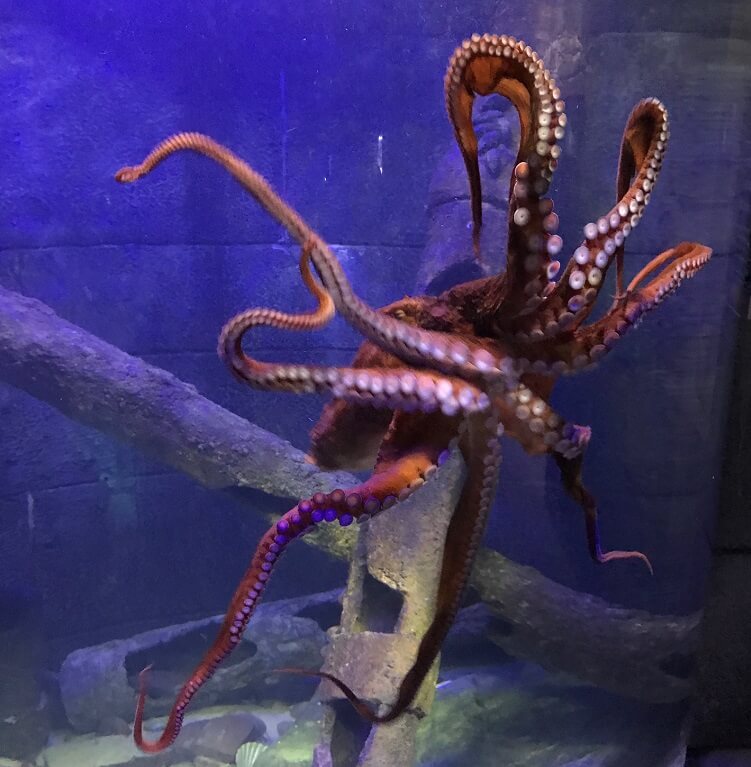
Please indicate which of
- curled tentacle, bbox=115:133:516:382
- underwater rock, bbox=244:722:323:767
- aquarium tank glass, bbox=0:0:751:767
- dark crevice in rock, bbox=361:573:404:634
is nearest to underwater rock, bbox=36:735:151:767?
aquarium tank glass, bbox=0:0:751:767

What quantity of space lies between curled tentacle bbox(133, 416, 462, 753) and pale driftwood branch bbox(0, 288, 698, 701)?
188 centimetres

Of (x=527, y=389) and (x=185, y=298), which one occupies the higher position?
(x=527, y=389)

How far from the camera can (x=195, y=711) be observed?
4.22 metres

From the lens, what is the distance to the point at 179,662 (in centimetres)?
418

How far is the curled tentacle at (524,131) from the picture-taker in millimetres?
1146

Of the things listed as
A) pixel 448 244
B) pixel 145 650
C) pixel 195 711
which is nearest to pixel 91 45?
pixel 448 244

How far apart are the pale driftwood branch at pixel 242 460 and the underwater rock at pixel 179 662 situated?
1.16m

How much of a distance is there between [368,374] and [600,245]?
0.43 metres

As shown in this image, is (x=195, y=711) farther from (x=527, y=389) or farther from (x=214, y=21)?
(x=214, y=21)

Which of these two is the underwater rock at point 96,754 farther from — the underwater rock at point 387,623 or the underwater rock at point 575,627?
the underwater rock at point 575,627

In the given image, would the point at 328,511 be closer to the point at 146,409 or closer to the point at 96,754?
the point at 146,409

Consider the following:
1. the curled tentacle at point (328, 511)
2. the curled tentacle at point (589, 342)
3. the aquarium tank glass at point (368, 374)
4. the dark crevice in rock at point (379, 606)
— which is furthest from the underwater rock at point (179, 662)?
the curled tentacle at point (589, 342)

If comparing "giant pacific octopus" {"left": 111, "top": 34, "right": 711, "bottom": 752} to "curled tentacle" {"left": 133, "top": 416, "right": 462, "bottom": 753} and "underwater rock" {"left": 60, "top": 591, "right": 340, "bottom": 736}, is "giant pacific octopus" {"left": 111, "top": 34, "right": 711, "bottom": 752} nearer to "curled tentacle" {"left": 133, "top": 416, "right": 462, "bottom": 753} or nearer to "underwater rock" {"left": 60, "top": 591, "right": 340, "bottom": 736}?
"curled tentacle" {"left": 133, "top": 416, "right": 462, "bottom": 753}

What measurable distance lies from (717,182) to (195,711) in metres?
3.73
